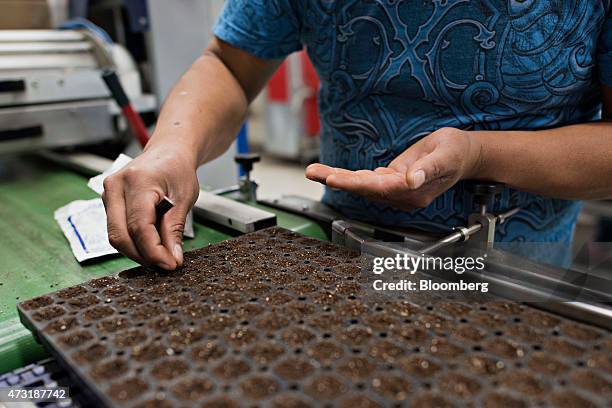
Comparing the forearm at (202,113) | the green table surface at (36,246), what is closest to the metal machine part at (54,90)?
the green table surface at (36,246)

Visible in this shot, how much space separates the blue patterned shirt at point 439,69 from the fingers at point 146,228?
38 centimetres

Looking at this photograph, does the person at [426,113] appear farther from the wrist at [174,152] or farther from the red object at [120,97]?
the red object at [120,97]

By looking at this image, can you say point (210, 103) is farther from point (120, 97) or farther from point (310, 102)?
point (310, 102)

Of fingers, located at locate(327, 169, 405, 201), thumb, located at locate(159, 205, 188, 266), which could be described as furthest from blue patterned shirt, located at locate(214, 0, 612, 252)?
thumb, located at locate(159, 205, 188, 266)

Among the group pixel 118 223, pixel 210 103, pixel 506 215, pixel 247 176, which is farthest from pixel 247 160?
pixel 506 215

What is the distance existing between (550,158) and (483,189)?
11 cm

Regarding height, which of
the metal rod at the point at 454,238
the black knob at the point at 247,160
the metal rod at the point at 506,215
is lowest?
the metal rod at the point at 506,215

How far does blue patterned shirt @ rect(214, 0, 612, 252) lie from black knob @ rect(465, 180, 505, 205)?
9 centimetres

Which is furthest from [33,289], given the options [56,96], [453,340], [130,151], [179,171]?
[130,151]

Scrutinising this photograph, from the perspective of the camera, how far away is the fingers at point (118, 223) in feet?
2.10

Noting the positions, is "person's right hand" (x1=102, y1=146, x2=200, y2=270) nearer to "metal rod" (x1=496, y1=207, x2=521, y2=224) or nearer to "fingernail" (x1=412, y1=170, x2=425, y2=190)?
"fingernail" (x1=412, y1=170, x2=425, y2=190)

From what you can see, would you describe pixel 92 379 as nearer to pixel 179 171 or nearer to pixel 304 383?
pixel 304 383

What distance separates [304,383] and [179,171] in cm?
41

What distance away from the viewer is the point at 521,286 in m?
0.54
